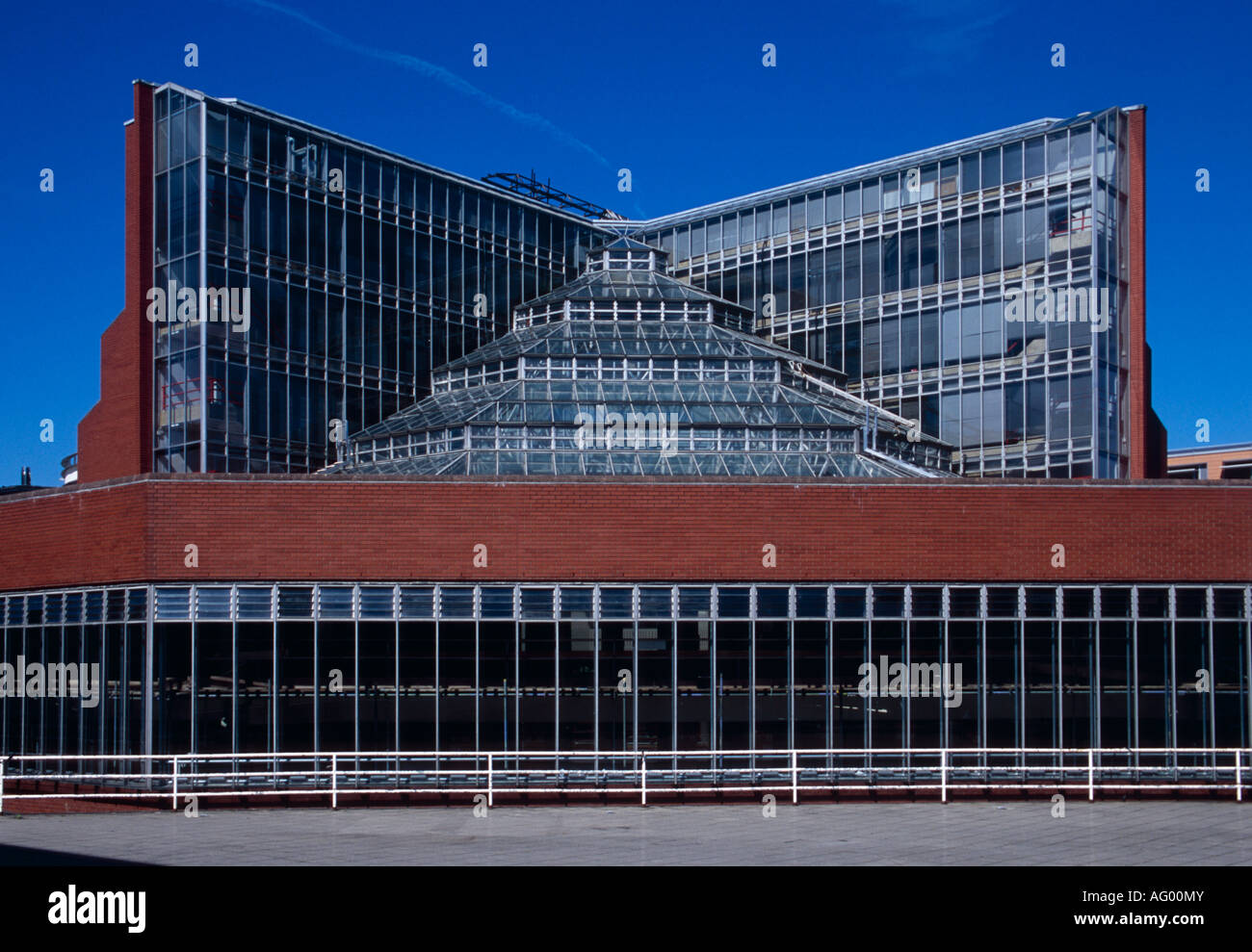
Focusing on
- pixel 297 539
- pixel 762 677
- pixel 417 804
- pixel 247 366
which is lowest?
pixel 417 804

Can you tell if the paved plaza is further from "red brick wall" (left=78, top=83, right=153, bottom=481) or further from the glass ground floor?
"red brick wall" (left=78, top=83, right=153, bottom=481)

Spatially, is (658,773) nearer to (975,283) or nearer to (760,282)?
(975,283)

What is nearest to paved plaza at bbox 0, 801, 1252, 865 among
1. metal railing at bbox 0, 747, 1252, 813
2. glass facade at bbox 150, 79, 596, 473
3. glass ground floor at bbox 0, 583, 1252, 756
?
metal railing at bbox 0, 747, 1252, 813

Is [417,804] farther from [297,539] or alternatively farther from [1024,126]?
[1024,126]

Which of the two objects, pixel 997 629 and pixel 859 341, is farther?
pixel 859 341

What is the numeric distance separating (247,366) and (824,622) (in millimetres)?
24541

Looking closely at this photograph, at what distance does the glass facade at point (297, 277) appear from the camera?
45688 mm

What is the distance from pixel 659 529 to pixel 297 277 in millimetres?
23676

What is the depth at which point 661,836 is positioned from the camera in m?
20.8

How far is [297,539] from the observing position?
2814 centimetres
